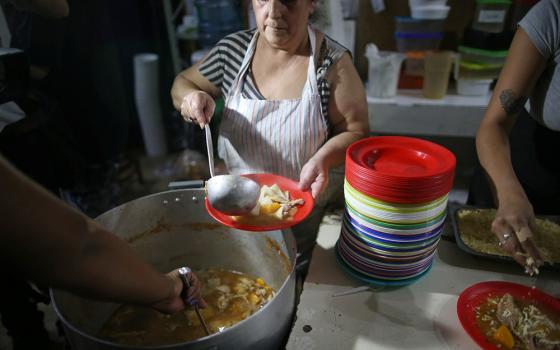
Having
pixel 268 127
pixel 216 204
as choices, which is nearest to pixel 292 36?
pixel 268 127

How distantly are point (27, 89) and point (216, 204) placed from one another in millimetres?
890

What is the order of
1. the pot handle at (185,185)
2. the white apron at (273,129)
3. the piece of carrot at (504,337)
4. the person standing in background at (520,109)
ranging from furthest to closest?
the white apron at (273,129) < the pot handle at (185,185) < the person standing in background at (520,109) < the piece of carrot at (504,337)

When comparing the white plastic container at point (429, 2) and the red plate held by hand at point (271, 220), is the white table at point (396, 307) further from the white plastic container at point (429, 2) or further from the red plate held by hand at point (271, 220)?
the white plastic container at point (429, 2)

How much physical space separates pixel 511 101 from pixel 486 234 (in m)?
0.45

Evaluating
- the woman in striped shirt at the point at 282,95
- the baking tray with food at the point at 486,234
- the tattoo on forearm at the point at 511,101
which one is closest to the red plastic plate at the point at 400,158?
the woman in striped shirt at the point at 282,95

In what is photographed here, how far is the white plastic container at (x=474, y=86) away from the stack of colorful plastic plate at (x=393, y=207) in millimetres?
1612

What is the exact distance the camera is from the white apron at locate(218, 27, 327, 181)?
1.32 meters

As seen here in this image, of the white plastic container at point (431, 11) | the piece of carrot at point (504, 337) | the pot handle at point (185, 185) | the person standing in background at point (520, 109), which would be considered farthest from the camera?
the white plastic container at point (431, 11)

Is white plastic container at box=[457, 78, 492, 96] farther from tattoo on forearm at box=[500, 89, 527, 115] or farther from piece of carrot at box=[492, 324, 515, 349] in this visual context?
piece of carrot at box=[492, 324, 515, 349]

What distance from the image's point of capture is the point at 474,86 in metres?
2.33

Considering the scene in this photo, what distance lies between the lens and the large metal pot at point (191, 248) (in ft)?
2.83

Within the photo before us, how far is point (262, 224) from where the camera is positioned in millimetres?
1027

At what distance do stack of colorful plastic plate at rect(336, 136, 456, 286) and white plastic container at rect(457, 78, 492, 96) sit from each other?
1612 mm

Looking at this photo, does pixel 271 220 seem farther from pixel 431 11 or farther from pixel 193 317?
pixel 431 11
